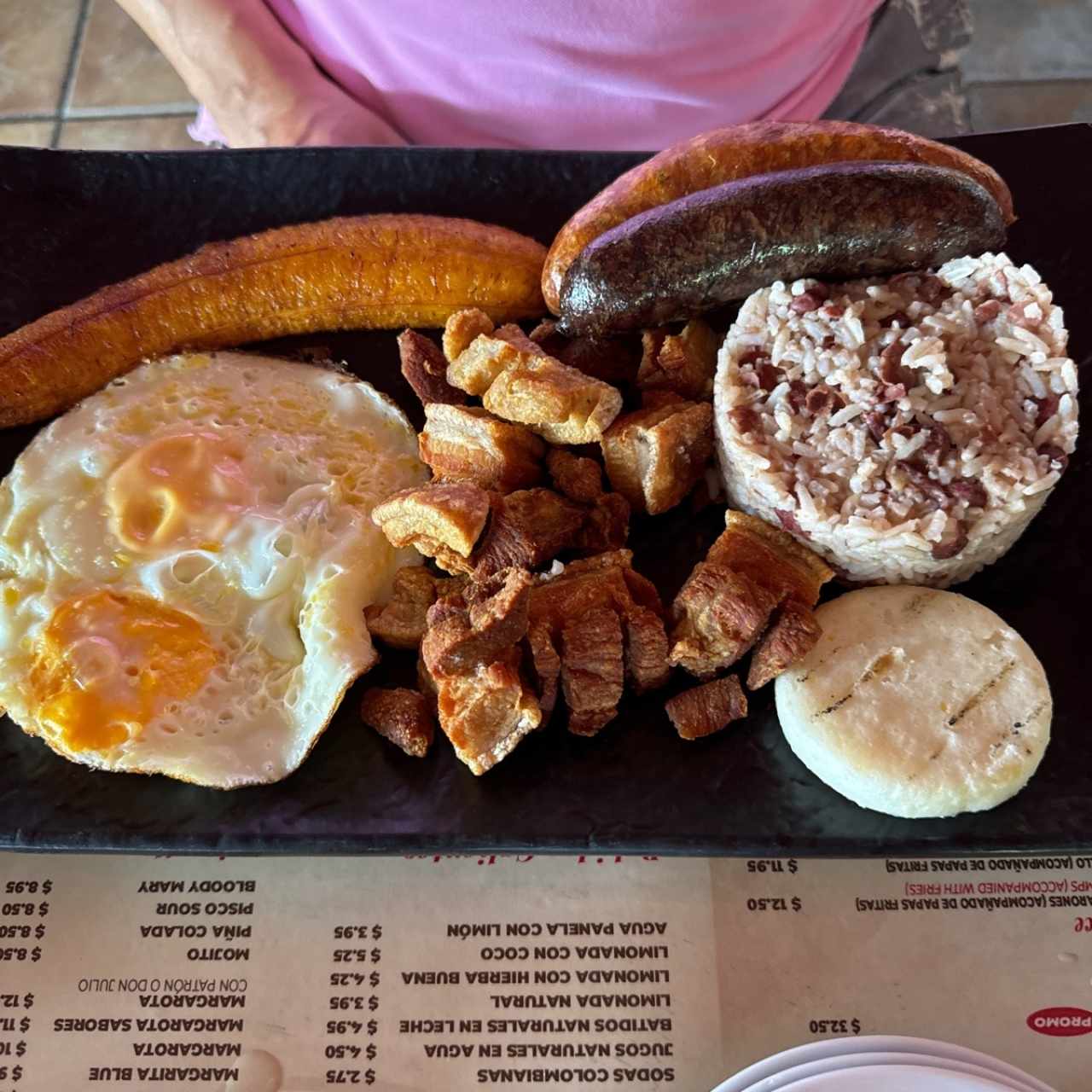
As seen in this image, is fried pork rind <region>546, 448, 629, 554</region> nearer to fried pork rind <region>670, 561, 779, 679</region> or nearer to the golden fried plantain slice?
fried pork rind <region>670, 561, 779, 679</region>

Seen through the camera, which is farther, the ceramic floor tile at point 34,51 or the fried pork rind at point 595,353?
the ceramic floor tile at point 34,51

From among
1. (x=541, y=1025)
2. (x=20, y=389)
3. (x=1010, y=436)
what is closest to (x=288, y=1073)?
(x=541, y=1025)

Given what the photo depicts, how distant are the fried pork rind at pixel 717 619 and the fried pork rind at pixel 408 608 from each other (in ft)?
1.31

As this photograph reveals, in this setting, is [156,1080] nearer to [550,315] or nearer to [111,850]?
[111,850]

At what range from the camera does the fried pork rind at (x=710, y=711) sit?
164 cm

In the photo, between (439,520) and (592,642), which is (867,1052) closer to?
(592,642)

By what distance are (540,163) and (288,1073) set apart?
1861 millimetres

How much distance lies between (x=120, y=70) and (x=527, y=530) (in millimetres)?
2670

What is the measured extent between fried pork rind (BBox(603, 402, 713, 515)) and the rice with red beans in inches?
2.3

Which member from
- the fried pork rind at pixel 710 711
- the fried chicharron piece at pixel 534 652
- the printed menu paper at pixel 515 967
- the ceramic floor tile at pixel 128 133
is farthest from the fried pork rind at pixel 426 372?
the ceramic floor tile at pixel 128 133

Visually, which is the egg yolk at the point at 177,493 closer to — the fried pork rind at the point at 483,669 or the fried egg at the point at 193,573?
the fried egg at the point at 193,573

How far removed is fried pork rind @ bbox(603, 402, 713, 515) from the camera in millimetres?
1735

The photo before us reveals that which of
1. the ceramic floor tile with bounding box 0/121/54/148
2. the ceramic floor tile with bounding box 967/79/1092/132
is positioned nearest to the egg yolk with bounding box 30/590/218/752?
the ceramic floor tile with bounding box 0/121/54/148

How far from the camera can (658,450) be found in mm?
1720
